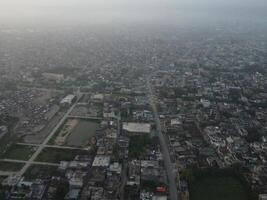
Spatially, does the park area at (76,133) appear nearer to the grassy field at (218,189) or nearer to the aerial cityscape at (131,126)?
the aerial cityscape at (131,126)

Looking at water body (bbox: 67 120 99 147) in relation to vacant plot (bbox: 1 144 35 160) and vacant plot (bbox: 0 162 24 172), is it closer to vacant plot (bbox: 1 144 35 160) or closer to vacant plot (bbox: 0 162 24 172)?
vacant plot (bbox: 1 144 35 160)

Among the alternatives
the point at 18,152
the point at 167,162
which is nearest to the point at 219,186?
the point at 167,162

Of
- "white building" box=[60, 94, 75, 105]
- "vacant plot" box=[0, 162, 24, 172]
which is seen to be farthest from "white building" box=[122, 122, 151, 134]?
"vacant plot" box=[0, 162, 24, 172]

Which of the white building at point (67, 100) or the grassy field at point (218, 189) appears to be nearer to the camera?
the grassy field at point (218, 189)

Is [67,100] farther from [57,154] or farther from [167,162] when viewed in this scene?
[167,162]

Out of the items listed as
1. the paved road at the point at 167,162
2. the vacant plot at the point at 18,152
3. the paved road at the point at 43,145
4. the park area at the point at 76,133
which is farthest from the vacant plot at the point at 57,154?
the paved road at the point at 167,162

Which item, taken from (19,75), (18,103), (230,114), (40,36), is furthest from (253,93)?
(40,36)

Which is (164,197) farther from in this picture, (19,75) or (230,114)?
(19,75)
